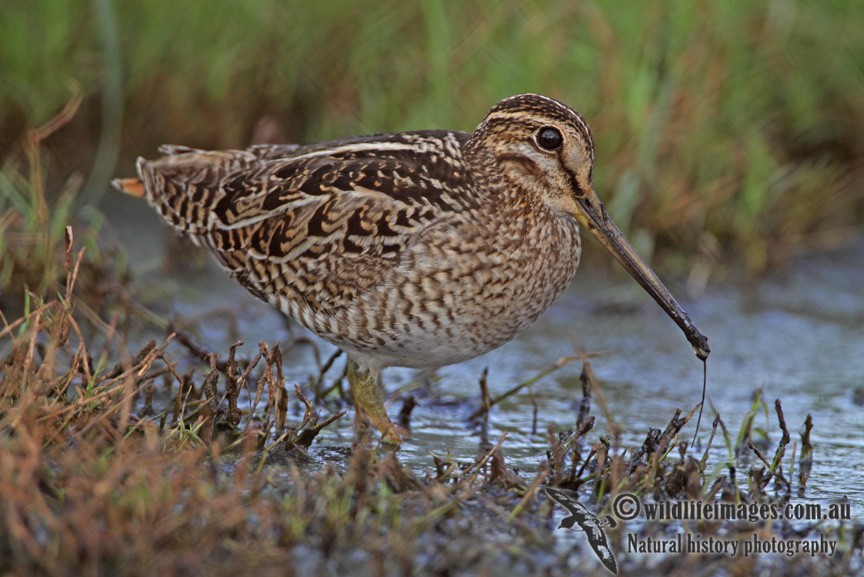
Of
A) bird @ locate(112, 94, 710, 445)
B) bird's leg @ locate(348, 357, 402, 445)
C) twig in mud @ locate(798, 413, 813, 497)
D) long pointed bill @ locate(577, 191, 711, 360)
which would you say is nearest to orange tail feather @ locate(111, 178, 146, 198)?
bird @ locate(112, 94, 710, 445)

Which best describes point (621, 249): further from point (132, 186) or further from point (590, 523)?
point (132, 186)

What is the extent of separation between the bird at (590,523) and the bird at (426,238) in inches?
29.7

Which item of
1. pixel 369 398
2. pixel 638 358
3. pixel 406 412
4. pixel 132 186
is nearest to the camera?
pixel 369 398

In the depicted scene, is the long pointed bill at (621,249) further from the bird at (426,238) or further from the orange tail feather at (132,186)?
the orange tail feather at (132,186)

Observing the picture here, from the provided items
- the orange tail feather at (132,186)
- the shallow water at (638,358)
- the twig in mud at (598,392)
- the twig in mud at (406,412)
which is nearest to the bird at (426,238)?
the twig in mud at (406,412)

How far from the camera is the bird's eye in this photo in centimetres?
450

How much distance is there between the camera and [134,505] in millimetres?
3074

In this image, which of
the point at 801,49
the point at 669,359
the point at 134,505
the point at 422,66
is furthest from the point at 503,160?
the point at 801,49

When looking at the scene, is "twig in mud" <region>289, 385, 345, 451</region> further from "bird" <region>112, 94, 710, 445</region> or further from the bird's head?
the bird's head

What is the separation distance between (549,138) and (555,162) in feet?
0.32

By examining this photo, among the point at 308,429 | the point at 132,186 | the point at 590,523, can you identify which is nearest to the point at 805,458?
the point at 590,523

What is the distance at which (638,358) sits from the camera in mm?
5844

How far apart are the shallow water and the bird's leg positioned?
4.0 inches

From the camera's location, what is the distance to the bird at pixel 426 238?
14.4 ft
